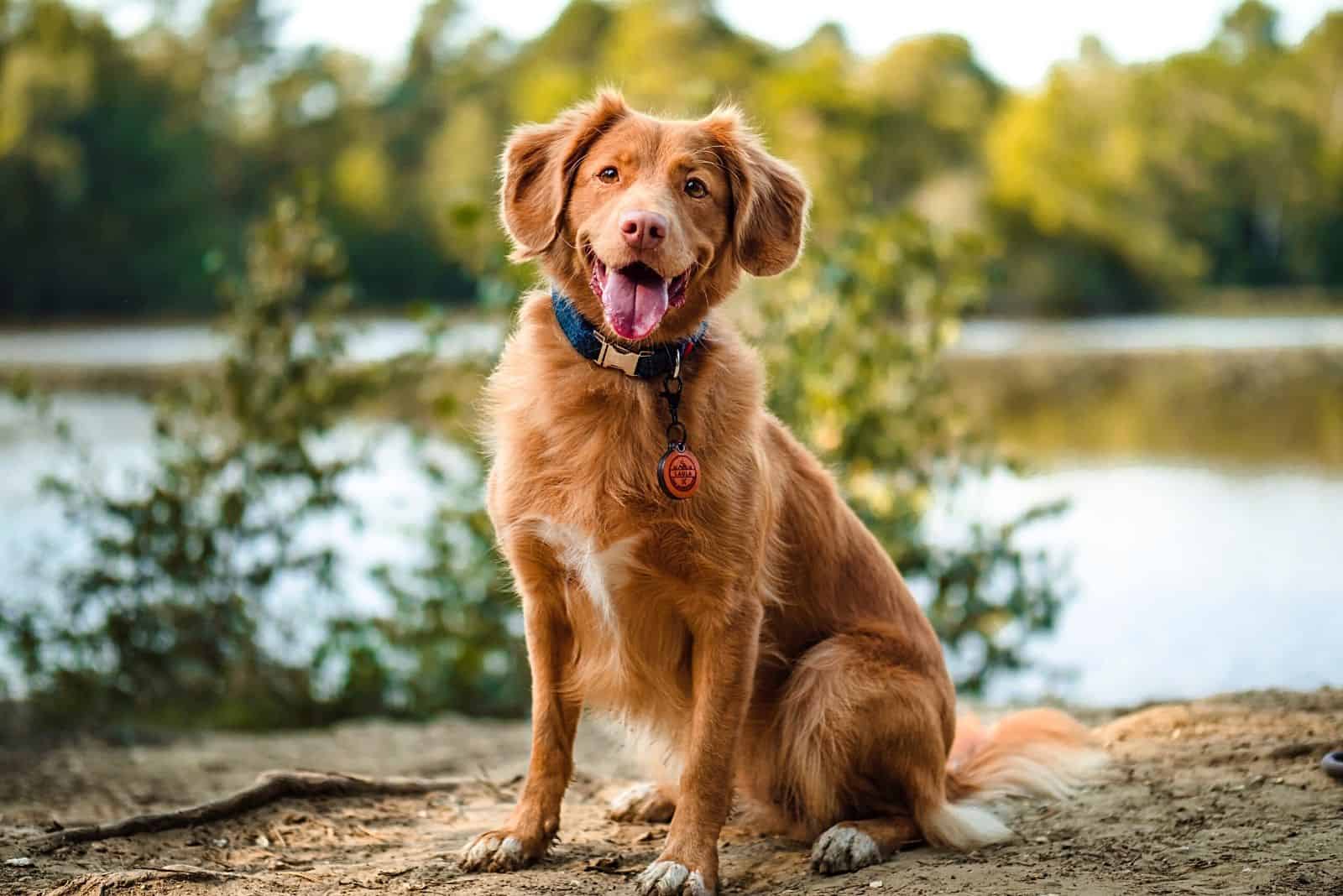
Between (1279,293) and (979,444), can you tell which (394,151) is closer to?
(1279,293)

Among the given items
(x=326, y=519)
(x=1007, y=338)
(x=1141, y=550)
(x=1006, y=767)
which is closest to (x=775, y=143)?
(x=1007, y=338)

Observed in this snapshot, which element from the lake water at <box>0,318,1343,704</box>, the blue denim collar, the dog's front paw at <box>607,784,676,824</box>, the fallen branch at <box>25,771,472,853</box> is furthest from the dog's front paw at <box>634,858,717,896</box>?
the lake water at <box>0,318,1343,704</box>

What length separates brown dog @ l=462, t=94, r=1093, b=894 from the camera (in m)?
3.62

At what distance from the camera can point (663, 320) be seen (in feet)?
12.3

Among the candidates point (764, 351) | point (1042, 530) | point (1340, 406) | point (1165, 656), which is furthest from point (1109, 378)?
point (764, 351)

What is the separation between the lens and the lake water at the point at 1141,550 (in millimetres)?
8164

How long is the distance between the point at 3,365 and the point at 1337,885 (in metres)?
18.8

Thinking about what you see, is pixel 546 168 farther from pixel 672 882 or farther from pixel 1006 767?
pixel 1006 767

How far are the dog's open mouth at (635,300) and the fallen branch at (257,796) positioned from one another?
2.01 metres

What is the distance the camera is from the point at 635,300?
3.55m

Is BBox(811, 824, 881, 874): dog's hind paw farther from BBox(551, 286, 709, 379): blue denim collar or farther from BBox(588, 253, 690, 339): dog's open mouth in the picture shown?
BBox(588, 253, 690, 339): dog's open mouth

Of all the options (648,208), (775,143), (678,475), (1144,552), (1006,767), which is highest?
(775,143)

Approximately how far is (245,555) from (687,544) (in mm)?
4514

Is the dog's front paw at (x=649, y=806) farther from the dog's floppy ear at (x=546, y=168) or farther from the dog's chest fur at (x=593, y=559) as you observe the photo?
the dog's floppy ear at (x=546, y=168)
